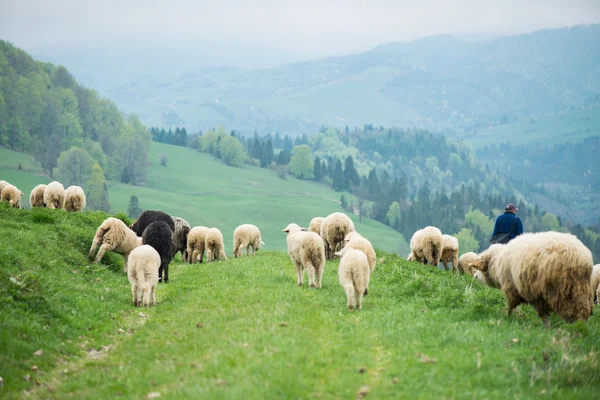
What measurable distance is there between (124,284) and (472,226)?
186990mm

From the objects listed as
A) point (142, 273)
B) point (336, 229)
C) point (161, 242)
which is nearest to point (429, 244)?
point (336, 229)

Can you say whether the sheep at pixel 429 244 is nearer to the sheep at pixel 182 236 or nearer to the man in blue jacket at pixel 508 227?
the man in blue jacket at pixel 508 227

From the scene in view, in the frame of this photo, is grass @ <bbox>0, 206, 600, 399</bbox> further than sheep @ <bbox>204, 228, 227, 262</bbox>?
No

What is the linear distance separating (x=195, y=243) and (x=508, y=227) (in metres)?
12.8

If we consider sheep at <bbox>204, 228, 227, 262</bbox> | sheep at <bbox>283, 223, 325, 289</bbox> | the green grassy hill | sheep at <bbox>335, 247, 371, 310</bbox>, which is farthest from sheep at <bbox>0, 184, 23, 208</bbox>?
A: the green grassy hill

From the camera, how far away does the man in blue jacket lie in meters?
22.0

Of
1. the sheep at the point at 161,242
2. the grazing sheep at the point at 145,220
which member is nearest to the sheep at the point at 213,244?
the grazing sheep at the point at 145,220

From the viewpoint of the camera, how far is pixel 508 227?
22094 millimetres

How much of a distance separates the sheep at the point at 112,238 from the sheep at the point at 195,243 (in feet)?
19.3

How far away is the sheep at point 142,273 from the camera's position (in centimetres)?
1543

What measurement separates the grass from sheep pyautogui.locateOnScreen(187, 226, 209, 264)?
832cm

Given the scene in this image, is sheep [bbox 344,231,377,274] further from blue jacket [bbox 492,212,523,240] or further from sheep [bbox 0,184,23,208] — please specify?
sheep [bbox 0,184,23,208]

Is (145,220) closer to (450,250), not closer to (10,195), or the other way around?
(10,195)

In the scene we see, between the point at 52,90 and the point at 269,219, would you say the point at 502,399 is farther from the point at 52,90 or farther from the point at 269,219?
the point at 52,90
